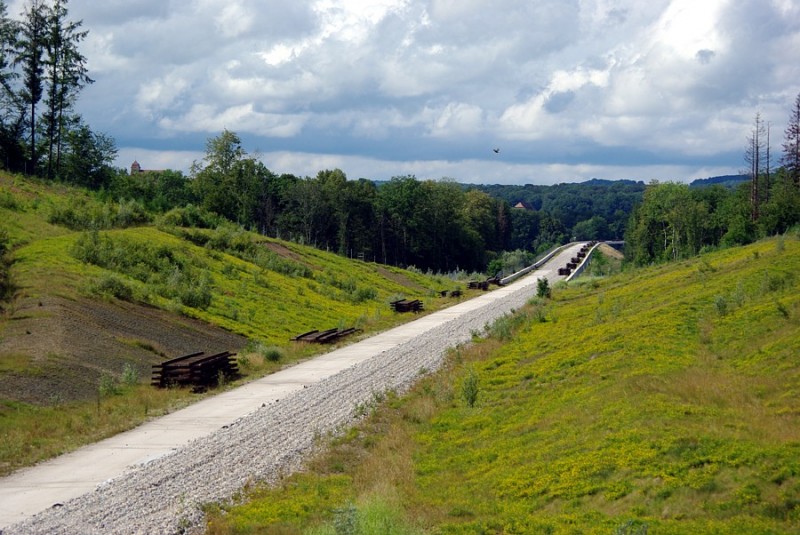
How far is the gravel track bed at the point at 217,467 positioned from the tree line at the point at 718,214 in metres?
42.9

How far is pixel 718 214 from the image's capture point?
105 meters

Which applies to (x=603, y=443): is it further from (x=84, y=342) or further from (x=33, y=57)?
(x=33, y=57)

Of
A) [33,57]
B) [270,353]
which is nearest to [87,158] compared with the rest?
[33,57]

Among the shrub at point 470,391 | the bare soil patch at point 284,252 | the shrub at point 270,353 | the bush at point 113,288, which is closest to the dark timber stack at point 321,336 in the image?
the shrub at point 270,353

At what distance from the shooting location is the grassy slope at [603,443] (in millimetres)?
12117

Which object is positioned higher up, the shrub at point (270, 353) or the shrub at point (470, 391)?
the shrub at point (470, 391)

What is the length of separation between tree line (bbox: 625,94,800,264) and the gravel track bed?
141 ft

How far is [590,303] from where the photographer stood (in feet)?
153

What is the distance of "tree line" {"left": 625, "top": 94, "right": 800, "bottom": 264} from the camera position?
63938 millimetres

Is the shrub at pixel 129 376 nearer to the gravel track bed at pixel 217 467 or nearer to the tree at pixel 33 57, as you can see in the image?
the gravel track bed at pixel 217 467

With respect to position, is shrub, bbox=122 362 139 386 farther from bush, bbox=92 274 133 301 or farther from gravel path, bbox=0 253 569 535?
bush, bbox=92 274 133 301

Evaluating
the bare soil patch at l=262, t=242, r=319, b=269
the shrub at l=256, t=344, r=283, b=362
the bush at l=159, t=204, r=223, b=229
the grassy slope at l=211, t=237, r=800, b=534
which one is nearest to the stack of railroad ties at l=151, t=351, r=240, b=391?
the shrub at l=256, t=344, r=283, b=362

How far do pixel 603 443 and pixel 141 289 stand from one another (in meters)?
30.4

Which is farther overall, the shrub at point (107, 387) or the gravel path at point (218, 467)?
the shrub at point (107, 387)
